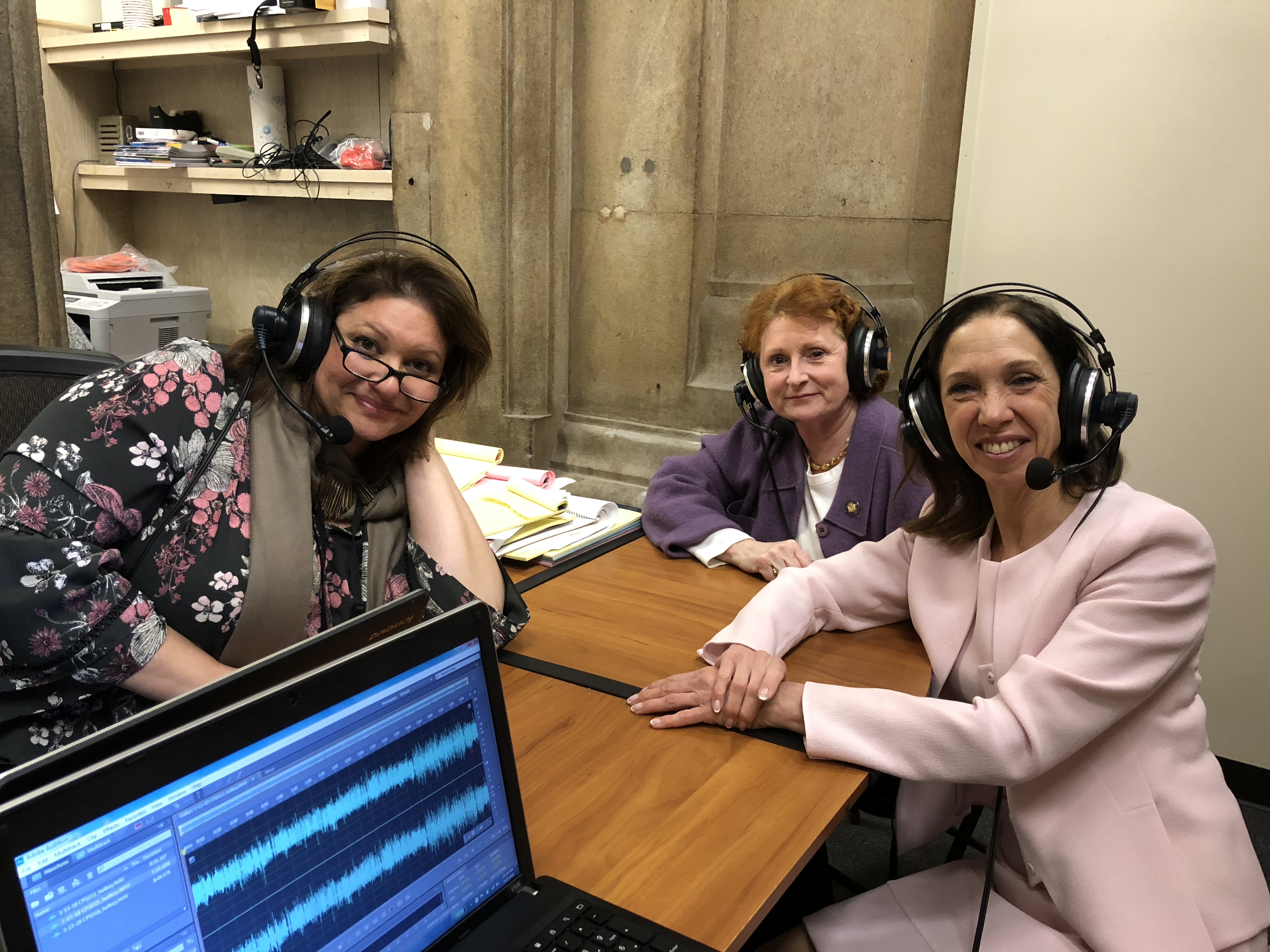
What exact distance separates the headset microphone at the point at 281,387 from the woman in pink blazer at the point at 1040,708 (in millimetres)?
555

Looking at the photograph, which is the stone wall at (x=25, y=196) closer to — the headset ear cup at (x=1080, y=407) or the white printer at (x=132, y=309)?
the white printer at (x=132, y=309)

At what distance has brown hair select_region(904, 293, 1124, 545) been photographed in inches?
51.7

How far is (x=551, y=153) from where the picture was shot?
3086 millimetres

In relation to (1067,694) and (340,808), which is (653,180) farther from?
(340,808)

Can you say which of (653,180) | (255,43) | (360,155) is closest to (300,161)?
(360,155)

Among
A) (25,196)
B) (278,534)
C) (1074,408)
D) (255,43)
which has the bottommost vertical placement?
(278,534)

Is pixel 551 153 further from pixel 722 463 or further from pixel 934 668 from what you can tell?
pixel 934 668

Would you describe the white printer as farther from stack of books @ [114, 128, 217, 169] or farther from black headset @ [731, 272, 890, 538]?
black headset @ [731, 272, 890, 538]

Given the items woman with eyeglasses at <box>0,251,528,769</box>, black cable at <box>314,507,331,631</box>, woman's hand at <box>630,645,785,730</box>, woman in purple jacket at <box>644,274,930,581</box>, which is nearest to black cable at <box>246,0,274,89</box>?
woman in purple jacket at <box>644,274,930,581</box>

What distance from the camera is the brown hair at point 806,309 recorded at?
196 cm

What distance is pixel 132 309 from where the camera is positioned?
3.63 meters

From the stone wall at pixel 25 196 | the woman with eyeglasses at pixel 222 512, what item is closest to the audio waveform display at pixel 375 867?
the woman with eyeglasses at pixel 222 512

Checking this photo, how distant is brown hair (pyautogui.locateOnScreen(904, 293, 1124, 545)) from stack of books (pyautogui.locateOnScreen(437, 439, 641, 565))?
0.66 metres

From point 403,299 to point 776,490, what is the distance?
928 mm
